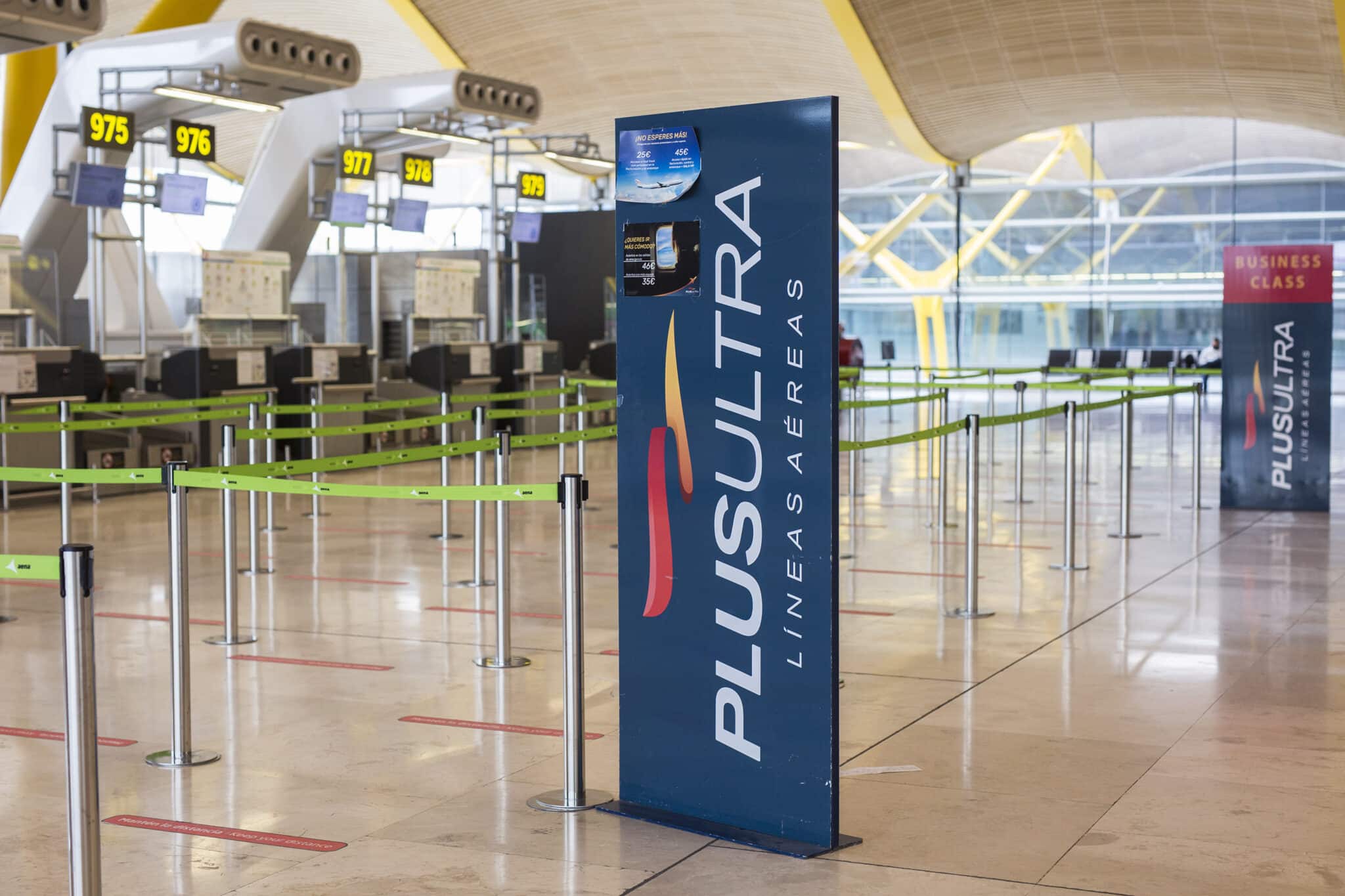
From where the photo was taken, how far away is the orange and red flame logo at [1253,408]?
434 inches

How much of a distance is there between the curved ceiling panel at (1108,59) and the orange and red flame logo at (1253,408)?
920cm

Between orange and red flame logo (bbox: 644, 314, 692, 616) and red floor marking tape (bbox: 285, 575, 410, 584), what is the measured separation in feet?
14.5

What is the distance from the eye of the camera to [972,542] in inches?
278

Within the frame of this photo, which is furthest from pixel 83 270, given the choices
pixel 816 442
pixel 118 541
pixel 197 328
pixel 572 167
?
pixel 816 442

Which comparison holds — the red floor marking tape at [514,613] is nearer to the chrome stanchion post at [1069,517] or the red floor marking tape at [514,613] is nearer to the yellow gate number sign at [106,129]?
the chrome stanchion post at [1069,517]

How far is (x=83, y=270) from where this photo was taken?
55.1 ft

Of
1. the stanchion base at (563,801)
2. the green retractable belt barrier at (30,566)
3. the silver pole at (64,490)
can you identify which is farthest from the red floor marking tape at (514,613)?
the green retractable belt barrier at (30,566)

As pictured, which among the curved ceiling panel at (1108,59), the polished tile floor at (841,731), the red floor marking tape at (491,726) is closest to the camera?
the polished tile floor at (841,731)

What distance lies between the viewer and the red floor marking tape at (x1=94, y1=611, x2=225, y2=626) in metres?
7.03

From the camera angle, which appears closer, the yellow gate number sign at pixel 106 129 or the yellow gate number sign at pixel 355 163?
the yellow gate number sign at pixel 106 129

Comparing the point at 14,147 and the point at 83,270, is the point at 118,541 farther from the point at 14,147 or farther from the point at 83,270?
the point at 14,147

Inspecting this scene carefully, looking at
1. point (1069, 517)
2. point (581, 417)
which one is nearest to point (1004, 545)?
point (1069, 517)

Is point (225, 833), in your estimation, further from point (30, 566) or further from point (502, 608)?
point (502, 608)

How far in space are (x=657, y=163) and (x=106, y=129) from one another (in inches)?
437
